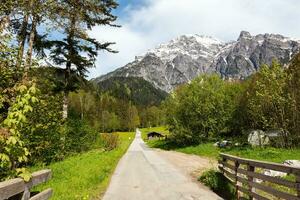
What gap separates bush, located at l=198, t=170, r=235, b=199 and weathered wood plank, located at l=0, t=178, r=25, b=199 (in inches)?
373

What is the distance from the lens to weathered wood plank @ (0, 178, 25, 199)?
482cm

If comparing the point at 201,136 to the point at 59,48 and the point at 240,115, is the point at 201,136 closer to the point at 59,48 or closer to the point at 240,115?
the point at 240,115

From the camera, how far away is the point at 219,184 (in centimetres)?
1528

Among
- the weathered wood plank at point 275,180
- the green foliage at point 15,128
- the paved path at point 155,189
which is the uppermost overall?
the green foliage at point 15,128

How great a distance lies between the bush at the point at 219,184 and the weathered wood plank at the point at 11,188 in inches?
373

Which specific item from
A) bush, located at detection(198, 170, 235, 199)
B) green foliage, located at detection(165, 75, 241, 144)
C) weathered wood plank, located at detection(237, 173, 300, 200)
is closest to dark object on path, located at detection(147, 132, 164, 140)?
green foliage, located at detection(165, 75, 241, 144)

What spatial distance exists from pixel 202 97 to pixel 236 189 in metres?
38.7

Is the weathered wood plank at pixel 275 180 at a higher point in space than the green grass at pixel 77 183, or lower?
higher

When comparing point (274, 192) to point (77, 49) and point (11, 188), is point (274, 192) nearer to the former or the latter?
point (11, 188)

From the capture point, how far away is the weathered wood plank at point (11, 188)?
4820 millimetres

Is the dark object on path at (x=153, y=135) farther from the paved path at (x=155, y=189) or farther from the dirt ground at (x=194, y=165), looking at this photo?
the paved path at (x=155, y=189)

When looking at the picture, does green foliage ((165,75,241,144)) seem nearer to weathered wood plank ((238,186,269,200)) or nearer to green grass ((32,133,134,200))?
green grass ((32,133,134,200))

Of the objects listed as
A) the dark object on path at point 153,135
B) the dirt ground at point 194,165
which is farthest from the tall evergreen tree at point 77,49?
the dark object on path at point 153,135

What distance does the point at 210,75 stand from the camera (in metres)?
54.2
